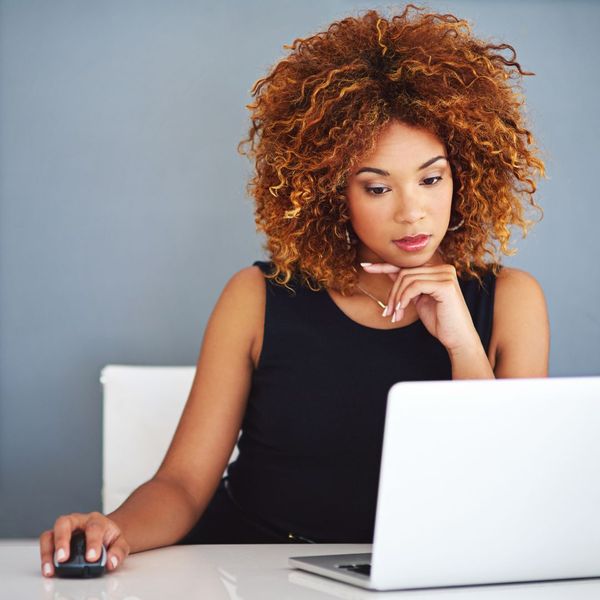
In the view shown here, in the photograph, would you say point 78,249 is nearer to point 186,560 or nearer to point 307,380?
point 307,380

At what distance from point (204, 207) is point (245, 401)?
898mm

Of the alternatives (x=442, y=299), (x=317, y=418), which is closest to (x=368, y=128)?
(x=442, y=299)

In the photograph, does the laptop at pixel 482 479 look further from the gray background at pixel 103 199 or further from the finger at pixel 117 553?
the gray background at pixel 103 199

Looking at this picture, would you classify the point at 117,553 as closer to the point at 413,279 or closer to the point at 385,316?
the point at 413,279

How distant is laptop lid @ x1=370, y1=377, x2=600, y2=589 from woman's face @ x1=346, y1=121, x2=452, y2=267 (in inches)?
27.5

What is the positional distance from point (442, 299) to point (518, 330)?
228mm

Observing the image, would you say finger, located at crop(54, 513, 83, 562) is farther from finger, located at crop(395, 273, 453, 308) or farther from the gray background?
the gray background

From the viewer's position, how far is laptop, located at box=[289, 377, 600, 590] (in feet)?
3.21

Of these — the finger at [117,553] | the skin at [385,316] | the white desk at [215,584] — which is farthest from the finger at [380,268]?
the finger at [117,553]

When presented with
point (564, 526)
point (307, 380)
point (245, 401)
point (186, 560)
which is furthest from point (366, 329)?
point (564, 526)

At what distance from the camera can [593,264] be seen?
2.68 m

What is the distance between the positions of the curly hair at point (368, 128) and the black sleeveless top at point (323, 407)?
0.10 meters

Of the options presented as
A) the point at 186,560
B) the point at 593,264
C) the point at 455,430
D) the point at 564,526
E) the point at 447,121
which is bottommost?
the point at 186,560

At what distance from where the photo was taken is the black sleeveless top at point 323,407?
1.72 meters
